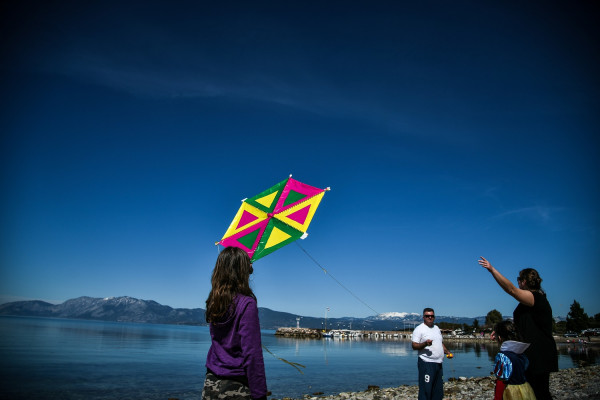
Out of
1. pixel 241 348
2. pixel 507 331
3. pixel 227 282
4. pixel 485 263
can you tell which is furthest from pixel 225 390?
pixel 507 331

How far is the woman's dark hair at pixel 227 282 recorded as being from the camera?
2684mm

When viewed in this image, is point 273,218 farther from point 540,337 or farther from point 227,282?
point 540,337

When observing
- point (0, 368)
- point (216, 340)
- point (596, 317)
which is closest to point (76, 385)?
point (0, 368)

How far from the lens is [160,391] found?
20.5 m

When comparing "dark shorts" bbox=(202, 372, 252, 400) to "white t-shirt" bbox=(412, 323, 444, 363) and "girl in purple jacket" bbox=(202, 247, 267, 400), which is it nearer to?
"girl in purple jacket" bbox=(202, 247, 267, 400)

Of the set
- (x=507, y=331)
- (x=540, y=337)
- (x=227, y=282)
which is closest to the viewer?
(x=227, y=282)

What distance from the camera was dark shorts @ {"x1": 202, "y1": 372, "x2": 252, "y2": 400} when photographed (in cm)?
259

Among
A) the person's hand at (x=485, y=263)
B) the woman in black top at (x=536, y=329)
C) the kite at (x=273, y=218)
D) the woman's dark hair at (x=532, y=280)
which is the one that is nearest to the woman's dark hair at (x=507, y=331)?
the woman in black top at (x=536, y=329)

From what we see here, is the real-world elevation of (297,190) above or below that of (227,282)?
above

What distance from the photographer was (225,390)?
2.60m

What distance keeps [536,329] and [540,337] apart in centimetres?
9

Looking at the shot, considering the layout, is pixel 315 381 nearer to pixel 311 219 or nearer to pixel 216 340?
pixel 311 219

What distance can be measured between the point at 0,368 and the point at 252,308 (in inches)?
1463

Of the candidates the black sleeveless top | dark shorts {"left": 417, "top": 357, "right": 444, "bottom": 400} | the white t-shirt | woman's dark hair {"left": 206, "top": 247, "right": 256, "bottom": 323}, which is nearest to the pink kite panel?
the white t-shirt
